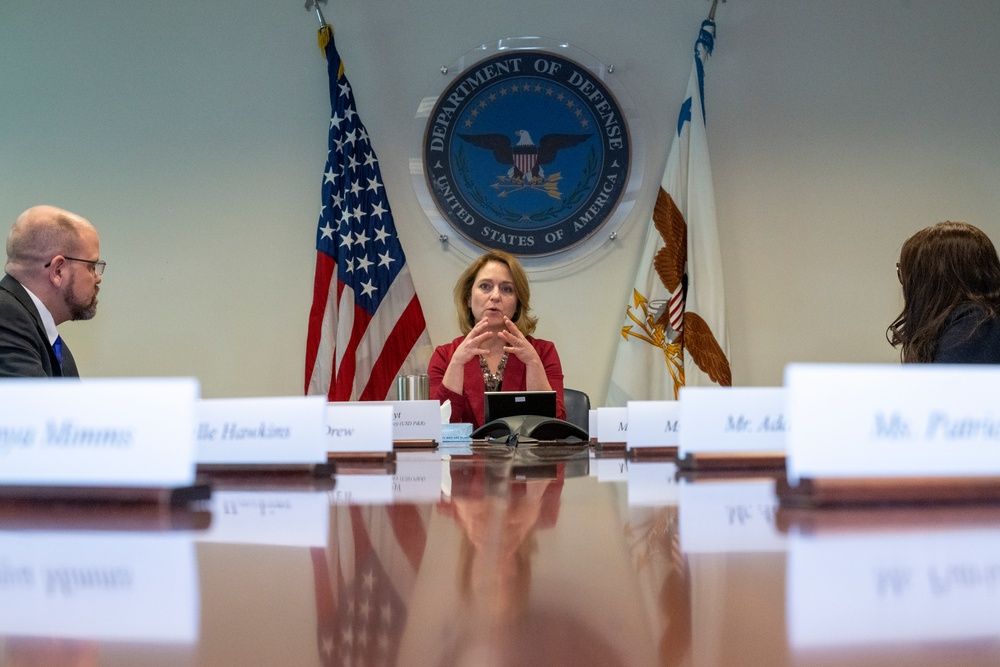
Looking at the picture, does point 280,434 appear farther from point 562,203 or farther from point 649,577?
point 562,203

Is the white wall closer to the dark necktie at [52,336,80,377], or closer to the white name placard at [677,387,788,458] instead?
the dark necktie at [52,336,80,377]

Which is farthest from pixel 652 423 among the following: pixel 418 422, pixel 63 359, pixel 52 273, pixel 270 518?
pixel 52 273

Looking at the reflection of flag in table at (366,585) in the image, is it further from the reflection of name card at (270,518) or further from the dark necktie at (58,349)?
the dark necktie at (58,349)

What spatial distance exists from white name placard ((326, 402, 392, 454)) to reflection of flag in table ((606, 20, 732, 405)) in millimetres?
2375

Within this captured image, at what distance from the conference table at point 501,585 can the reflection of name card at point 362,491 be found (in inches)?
2.8

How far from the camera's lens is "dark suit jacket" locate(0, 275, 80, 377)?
1984 mm

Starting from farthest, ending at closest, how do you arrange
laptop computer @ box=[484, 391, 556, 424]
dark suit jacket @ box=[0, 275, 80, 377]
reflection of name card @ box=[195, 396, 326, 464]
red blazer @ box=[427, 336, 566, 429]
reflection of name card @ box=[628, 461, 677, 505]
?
red blazer @ box=[427, 336, 566, 429] → laptop computer @ box=[484, 391, 556, 424] → dark suit jacket @ box=[0, 275, 80, 377] → reflection of name card @ box=[195, 396, 326, 464] → reflection of name card @ box=[628, 461, 677, 505]

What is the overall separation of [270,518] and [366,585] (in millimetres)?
243

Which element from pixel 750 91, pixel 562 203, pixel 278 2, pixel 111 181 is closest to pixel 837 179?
pixel 750 91

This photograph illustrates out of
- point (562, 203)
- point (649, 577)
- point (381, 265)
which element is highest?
point (562, 203)

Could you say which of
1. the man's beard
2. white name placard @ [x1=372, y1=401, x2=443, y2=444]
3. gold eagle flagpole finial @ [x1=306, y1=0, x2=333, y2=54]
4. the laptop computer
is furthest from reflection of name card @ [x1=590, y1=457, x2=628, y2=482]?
gold eagle flagpole finial @ [x1=306, y1=0, x2=333, y2=54]

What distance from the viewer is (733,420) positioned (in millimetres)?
926

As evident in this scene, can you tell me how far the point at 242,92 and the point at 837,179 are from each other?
8.83 feet

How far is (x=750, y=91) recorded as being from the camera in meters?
3.70
